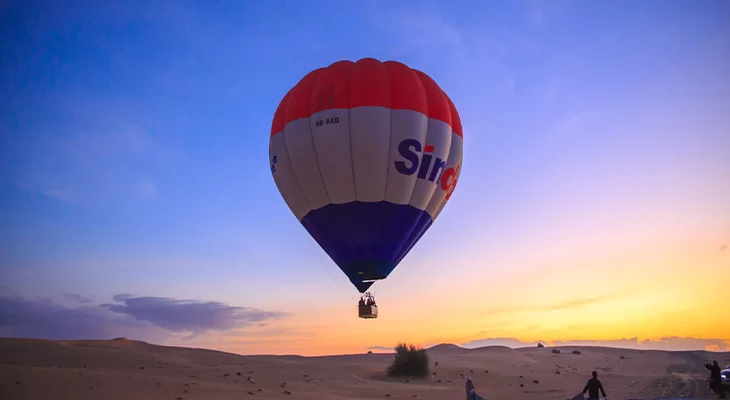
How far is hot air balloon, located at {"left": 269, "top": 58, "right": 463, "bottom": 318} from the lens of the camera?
18.1 meters

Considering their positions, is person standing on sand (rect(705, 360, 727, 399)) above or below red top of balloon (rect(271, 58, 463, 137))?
below

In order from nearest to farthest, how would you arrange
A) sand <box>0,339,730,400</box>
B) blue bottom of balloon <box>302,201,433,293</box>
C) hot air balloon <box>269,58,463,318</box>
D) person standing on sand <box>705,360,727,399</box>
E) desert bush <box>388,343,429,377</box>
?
person standing on sand <box>705,360,727,399</box>
sand <box>0,339,730,400</box>
hot air balloon <box>269,58,463,318</box>
blue bottom of balloon <box>302,201,433,293</box>
desert bush <box>388,343,429,377</box>

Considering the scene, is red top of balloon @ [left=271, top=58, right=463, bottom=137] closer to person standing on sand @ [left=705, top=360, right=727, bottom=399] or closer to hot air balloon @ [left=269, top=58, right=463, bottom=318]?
hot air balloon @ [left=269, top=58, right=463, bottom=318]

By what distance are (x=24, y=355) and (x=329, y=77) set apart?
23900 mm

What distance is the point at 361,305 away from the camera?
62.3 feet

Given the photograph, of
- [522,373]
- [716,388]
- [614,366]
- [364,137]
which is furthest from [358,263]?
[614,366]

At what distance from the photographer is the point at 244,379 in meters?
23.3

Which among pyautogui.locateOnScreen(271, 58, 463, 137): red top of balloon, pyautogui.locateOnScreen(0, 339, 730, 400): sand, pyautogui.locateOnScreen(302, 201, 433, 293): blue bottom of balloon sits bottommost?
pyautogui.locateOnScreen(0, 339, 730, 400): sand

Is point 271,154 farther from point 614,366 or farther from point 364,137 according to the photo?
point 614,366

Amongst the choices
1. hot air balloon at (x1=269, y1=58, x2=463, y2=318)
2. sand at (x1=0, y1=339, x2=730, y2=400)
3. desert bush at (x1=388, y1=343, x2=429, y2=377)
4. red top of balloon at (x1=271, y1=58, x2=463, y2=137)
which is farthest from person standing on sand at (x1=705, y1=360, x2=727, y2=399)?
desert bush at (x1=388, y1=343, x2=429, y2=377)

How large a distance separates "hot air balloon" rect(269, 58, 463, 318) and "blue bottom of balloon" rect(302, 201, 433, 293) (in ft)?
0.11

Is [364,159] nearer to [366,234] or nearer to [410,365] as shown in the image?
[366,234]

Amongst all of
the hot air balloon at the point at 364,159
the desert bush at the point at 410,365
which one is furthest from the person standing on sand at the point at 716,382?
the desert bush at the point at 410,365

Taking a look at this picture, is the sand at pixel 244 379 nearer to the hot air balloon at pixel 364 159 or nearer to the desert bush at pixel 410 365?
the desert bush at pixel 410 365
